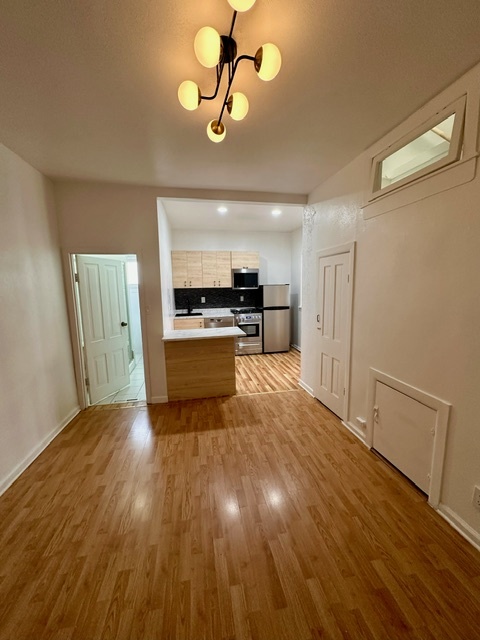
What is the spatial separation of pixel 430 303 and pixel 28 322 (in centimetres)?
329

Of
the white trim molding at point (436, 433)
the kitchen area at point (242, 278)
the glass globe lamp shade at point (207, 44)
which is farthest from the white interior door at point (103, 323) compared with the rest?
the white trim molding at point (436, 433)

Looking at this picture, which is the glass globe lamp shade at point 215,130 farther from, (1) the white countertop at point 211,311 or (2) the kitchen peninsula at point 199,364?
(1) the white countertop at point 211,311

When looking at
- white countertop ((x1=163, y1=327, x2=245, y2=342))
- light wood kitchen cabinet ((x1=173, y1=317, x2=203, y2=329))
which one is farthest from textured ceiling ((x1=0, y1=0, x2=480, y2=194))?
light wood kitchen cabinet ((x1=173, y1=317, x2=203, y2=329))

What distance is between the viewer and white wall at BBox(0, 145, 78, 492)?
6.52 ft

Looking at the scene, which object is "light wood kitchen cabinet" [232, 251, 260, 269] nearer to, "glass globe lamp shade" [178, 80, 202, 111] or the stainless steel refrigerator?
the stainless steel refrigerator

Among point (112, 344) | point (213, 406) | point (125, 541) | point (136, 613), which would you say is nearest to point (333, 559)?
point (136, 613)

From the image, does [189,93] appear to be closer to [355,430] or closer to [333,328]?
[333,328]

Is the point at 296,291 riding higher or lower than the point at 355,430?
higher

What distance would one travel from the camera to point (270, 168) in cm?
252

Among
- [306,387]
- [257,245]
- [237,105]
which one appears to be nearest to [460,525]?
[306,387]

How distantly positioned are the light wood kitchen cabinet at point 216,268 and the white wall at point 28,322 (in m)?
2.85

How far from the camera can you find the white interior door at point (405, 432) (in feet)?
5.59

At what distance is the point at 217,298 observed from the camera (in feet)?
19.0

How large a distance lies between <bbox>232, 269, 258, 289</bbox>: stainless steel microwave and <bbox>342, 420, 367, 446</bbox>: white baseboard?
3597 millimetres
